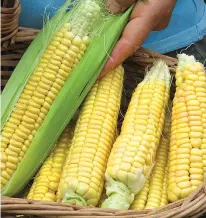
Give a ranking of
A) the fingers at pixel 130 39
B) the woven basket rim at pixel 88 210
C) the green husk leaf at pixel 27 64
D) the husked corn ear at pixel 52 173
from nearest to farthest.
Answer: the woven basket rim at pixel 88 210 → the husked corn ear at pixel 52 173 → the green husk leaf at pixel 27 64 → the fingers at pixel 130 39

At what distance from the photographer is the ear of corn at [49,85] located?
183cm

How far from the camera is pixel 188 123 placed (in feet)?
5.95

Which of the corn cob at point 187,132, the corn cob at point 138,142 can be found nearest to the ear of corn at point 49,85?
the corn cob at point 138,142

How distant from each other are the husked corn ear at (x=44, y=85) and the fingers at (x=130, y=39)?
112mm

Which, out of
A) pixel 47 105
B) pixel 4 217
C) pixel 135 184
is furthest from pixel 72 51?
pixel 4 217

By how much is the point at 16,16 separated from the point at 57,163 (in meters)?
0.51

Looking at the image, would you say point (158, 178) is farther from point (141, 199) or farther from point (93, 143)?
point (93, 143)

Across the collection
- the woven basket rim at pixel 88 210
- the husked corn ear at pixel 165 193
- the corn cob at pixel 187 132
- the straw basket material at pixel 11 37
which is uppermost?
the straw basket material at pixel 11 37

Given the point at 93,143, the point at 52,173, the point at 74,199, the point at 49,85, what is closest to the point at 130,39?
the point at 49,85

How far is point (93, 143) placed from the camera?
179 cm

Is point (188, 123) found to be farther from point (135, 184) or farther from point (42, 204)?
point (42, 204)

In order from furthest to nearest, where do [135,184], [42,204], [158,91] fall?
1. [158,91]
2. [135,184]
3. [42,204]

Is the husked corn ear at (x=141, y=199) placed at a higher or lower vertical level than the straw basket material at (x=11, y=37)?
lower

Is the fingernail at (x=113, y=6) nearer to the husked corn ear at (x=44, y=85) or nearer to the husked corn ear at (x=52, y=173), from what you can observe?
the husked corn ear at (x=44, y=85)
